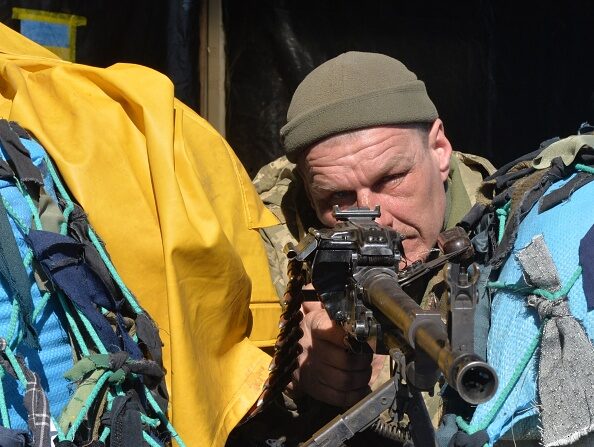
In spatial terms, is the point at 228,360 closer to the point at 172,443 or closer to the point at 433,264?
the point at 172,443

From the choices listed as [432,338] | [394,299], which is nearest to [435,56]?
[394,299]

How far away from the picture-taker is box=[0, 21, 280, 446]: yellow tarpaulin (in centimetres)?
136

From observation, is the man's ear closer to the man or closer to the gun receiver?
the man

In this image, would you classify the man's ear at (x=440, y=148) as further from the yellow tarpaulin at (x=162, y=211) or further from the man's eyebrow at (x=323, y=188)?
the yellow tarpaulin at (x=162, y=211)

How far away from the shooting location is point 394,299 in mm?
1184

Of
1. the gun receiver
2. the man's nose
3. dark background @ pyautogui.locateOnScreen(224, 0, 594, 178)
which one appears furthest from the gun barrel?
dark background @ pyautogui.locateOnScreen(224, 0, 594, 178)

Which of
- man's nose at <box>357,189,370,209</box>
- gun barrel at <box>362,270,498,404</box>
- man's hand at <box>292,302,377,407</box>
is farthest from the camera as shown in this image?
man's nose at <box>357,189,370,209</box>

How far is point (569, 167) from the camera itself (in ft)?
4.93

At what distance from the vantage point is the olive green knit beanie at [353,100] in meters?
1.88

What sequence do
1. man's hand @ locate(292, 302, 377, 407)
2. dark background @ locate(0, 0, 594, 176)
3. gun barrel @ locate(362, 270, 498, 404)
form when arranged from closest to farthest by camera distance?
gun barrel @ locate(362, 270, 498, 404)
man's hand @ locate(292, 302, 377, 407)
dark background @ locate(0, 0, 594, 176)

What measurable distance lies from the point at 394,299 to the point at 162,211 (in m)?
0.40

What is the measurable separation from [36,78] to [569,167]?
909 millimetres

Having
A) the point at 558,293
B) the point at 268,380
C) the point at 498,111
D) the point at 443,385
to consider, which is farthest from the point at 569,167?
the point at 498,111

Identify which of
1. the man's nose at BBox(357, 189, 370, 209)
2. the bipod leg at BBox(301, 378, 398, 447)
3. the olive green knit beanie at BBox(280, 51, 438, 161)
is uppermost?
the olive green knit beanie at BBox(280, 51, 438, 161)
